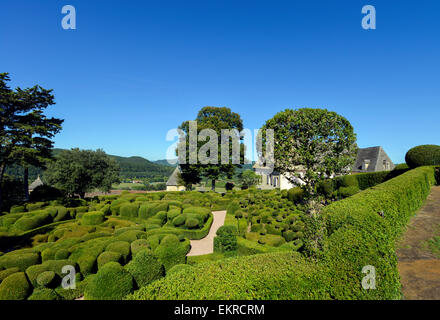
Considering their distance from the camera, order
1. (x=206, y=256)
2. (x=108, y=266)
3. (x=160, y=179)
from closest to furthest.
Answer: (x=108, y=266) → (x=206, y=256) → (x=160, y=179)

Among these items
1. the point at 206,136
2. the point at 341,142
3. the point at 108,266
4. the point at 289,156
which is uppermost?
the point at 206,136

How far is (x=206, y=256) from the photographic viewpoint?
11242 mm

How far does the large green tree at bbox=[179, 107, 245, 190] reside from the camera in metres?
31.0

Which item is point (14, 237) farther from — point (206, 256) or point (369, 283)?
point (369, 283)

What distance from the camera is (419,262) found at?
575 centimetres

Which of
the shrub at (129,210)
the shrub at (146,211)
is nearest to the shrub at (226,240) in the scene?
the shrub at (146,211)

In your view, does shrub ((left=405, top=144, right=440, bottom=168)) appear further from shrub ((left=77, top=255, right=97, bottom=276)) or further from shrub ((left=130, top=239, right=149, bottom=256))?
shrub ((left=77, top=255, right=97, bottom=276))

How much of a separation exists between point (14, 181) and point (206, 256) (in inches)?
1347

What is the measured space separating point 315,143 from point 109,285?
13263mm

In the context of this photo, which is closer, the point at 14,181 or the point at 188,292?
the point at 188,292

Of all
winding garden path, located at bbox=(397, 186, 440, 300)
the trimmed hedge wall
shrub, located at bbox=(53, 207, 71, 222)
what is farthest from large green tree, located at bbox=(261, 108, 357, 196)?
shrub, located at bbox=(53, 207, 71, 222)

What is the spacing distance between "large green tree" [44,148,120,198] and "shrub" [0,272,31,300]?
80.4ft

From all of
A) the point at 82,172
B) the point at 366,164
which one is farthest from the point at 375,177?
the point at 82,172
